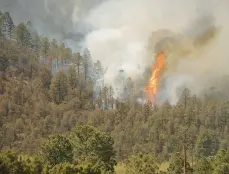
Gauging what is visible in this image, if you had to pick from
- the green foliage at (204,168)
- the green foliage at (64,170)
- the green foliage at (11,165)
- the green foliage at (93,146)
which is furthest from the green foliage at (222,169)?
the green foliage at (11,165)

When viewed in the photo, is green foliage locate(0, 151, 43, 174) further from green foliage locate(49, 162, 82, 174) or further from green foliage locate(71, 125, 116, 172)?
green foliage locate(71, 125, 116, 172)

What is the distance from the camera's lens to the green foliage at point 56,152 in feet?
400

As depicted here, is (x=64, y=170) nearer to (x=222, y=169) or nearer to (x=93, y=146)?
(x=93, y=146)

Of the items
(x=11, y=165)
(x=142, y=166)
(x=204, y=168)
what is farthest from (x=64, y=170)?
(x=204, y=168)

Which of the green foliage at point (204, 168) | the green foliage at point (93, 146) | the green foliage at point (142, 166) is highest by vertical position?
the green foliage at point (93, 146)

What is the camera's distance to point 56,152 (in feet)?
401

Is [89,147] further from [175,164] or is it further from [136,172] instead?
[175,164]

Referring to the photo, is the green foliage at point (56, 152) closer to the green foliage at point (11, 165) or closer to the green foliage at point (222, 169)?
the green foliage at point (11, 165)

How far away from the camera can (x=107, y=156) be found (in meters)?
121

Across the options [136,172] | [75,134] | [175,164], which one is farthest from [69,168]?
[175,164]

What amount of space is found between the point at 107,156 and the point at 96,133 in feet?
26.6

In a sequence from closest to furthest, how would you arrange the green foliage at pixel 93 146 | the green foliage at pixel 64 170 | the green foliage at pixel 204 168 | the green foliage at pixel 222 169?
the green foliage at pixel 64 170 < the green foliage at pixel 222 169 < the green foliage at pixel 93 146 < the green foliage at pixel 204 168

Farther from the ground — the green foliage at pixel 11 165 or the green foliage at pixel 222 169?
the green foliage at pixel 11 165

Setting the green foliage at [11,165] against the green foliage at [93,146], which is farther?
the green foliage at [93,146]
